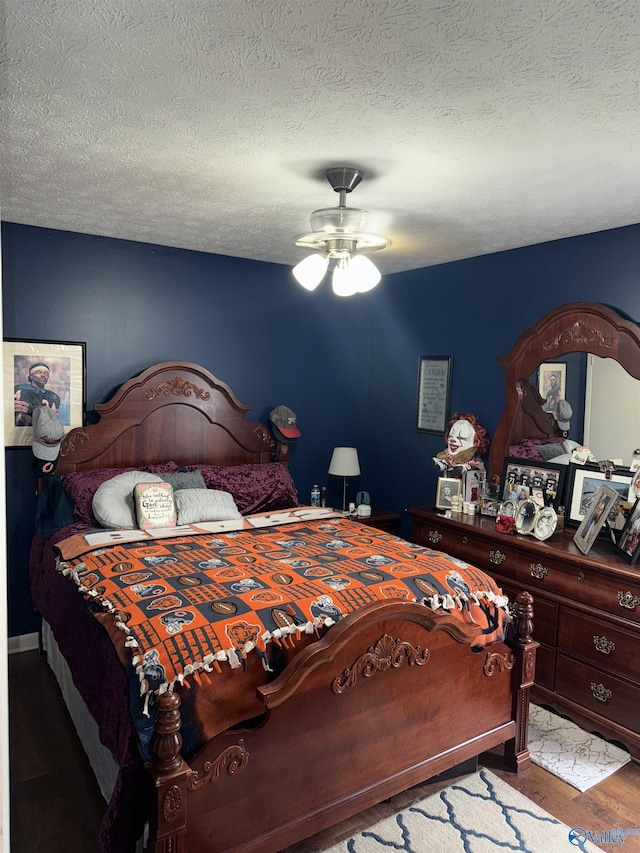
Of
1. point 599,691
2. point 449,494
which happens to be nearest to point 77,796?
point 599,691

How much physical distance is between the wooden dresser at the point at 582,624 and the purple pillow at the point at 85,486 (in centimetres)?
214

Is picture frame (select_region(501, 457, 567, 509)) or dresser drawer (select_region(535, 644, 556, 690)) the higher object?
picture frame (select_region(501, 457, 567, 509))

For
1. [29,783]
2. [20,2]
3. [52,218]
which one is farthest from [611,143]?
[29,783]

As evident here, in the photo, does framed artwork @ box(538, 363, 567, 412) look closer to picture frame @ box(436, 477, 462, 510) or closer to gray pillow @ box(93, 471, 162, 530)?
picture frame @ box(436, 477, 462, 510)

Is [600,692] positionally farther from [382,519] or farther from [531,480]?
[382,519]

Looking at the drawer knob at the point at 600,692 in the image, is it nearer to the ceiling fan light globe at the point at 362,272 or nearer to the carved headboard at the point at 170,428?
the ceiling fan light globe at the point at 362,272

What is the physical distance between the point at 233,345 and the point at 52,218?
4.62 feet

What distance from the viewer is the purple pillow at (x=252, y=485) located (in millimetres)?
3883

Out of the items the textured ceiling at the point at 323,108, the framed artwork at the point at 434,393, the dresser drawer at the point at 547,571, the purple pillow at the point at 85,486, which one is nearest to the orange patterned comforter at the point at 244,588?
the purple pillow at the point at 85,486

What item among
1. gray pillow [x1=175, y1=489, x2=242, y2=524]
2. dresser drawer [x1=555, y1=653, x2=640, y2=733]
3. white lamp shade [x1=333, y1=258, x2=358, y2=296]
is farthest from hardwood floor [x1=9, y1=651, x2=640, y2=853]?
white lamp shade [x1=333, y1=258, x2=358, y2=296]

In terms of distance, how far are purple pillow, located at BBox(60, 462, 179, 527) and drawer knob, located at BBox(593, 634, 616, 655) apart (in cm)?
255

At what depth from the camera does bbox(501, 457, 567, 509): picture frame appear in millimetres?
3459

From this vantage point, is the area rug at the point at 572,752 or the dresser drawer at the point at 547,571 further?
the dresser drawer at the point at 547,571

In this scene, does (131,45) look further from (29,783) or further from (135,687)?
(29,783)
